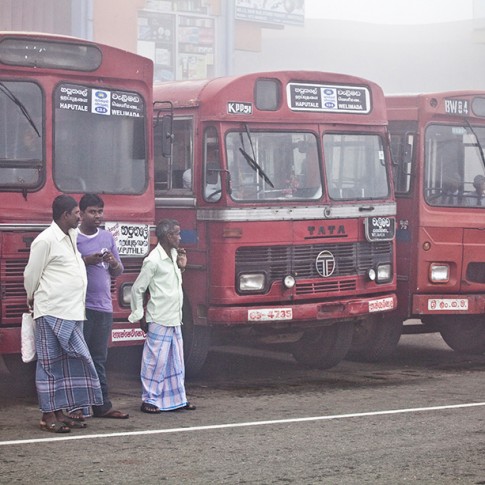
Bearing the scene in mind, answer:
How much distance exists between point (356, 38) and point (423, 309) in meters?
33.9

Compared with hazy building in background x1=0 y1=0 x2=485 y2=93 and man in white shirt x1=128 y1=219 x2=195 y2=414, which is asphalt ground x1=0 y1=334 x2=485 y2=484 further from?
hazy building in background x1=0 y1=0 x2=485 y2=93

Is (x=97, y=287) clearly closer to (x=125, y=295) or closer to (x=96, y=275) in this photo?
(x=96, y=275)

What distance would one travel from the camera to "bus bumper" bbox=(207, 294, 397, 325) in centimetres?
1188

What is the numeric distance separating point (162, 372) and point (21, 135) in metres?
2.15

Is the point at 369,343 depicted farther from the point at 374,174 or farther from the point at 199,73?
the point at 199,73

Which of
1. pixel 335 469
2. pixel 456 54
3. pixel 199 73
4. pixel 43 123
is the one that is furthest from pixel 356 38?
pixel 335 469

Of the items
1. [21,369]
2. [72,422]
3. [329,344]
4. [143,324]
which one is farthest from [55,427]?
[329,344]

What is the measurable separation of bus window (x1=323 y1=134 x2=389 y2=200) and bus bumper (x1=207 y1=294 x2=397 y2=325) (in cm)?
99

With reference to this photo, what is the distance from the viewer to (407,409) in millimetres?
10289

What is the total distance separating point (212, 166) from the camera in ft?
39.6

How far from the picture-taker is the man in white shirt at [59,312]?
365 inches

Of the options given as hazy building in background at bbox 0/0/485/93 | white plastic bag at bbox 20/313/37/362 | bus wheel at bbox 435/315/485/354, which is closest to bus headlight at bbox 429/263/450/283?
bus wheel at bbox 435/315/485/354

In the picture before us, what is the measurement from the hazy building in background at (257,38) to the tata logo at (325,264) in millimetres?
13705

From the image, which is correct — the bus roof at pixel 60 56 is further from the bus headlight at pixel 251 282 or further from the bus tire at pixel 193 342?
the bus tire at pixel 193 342
